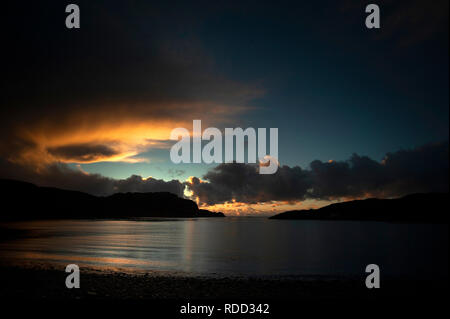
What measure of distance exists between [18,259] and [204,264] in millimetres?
24078

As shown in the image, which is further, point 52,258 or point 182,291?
point 52,258

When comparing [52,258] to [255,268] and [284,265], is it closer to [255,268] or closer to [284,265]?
[255,268]

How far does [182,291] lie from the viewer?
21797mm
